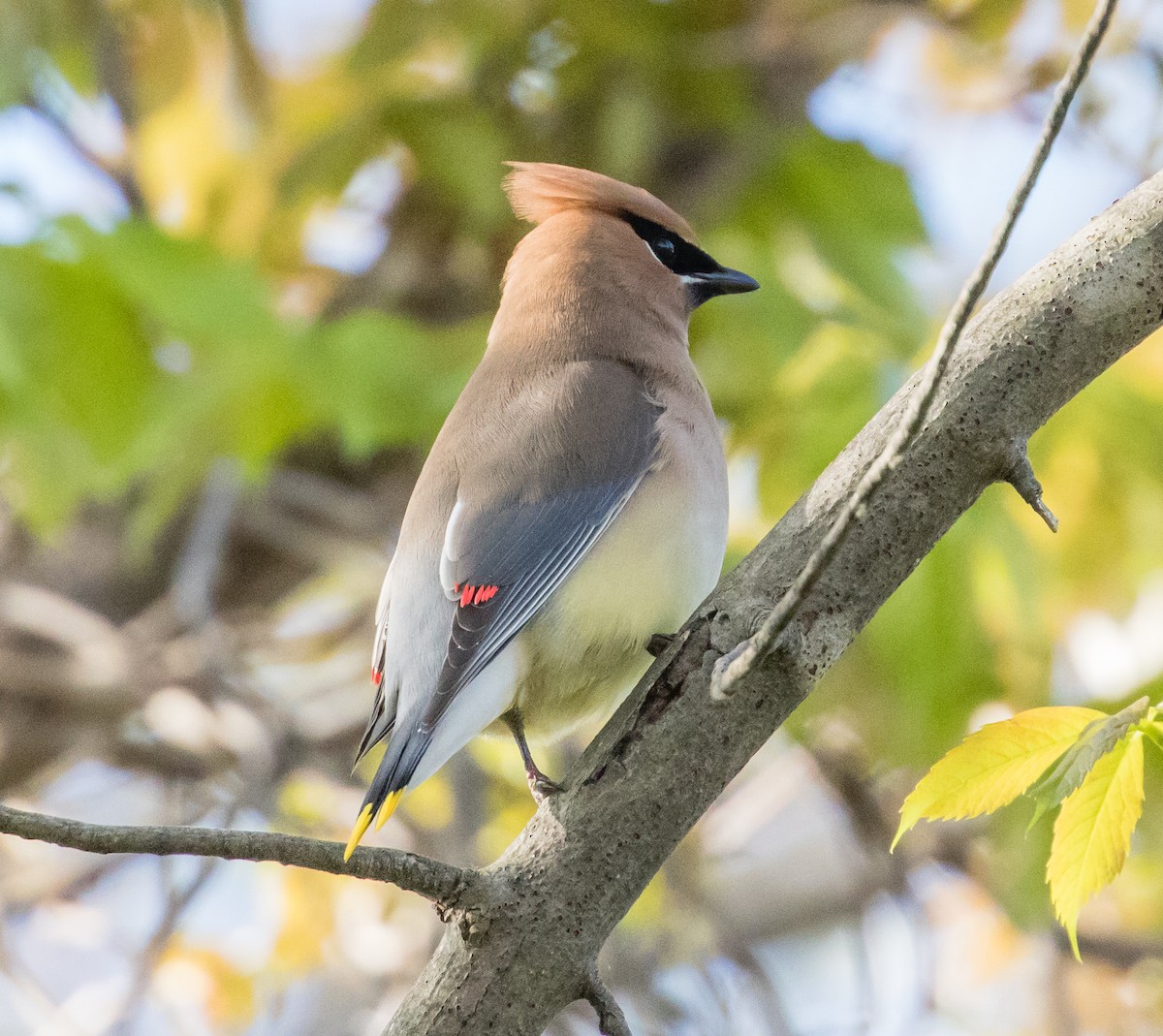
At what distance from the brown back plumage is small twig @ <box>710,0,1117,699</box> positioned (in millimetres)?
1580

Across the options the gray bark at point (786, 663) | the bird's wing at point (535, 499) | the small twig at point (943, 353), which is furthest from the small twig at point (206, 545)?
the small twig at point (943, 353)

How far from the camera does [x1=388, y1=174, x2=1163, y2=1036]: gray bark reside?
1.64 metres

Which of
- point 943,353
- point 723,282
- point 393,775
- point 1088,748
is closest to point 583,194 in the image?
point 723,282

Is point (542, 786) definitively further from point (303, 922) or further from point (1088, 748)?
point (303, 922)

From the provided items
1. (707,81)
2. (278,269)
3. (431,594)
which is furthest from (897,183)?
(431,594)

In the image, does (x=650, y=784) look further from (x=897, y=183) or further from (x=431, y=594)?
(x=897, y=183)

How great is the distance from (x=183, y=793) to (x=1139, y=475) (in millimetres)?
2529

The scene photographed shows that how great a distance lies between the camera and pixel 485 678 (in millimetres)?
2199

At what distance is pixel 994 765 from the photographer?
4.94ft

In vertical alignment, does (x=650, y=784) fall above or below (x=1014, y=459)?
below

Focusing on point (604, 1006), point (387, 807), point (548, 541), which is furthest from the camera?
point (548, 541)

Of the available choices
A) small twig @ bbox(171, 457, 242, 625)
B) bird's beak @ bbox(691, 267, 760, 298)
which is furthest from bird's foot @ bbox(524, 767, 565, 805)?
small twig @ bbox(171, 457, 242, 625)

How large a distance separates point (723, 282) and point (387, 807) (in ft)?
4.85

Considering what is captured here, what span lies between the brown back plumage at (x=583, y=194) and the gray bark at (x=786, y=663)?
53.2 inches
